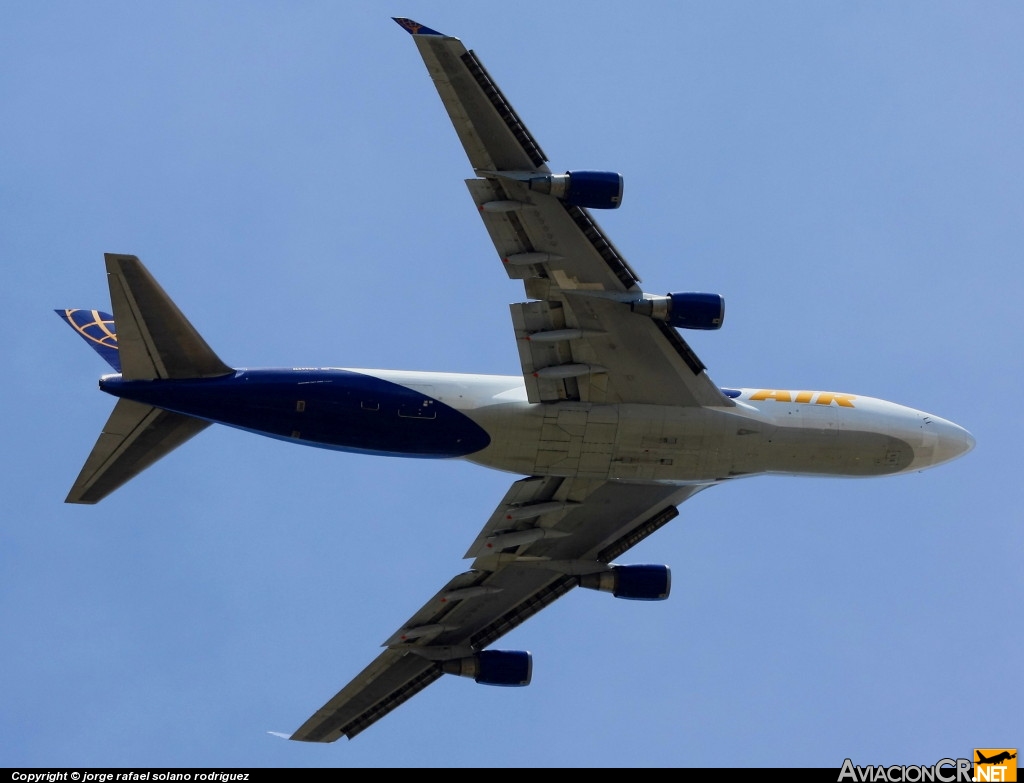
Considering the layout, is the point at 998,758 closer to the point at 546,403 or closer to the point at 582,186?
the point at 546,403

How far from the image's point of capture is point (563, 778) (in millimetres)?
37594

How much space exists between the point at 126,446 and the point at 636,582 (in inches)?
694

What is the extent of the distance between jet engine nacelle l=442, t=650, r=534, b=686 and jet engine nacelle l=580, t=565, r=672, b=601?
399 centimetres

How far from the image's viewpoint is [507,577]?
49.2 meters

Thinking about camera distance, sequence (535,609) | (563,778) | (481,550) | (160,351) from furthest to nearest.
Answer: (535,609) < (481,550) < (160,351) < (563,778)

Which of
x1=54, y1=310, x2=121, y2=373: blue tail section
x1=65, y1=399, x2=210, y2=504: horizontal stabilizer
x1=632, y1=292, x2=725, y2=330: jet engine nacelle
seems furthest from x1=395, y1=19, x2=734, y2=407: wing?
x1=54, y1=310, x2=121, y2=373: blue tail section

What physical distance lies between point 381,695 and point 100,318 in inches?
658

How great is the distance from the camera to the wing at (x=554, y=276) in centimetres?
3866

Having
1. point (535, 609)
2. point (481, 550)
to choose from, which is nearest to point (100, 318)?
point (481, 550)

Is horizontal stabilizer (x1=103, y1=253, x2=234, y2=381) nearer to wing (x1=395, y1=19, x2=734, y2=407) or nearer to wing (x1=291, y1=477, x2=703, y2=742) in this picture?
wing (x1=395, y1=19, x2=734, y2=407)

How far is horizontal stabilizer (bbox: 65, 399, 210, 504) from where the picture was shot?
41188 millimetres

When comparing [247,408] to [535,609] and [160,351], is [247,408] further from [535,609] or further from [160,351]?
[535,609]

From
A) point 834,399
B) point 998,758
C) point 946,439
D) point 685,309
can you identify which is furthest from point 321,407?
point 998,758

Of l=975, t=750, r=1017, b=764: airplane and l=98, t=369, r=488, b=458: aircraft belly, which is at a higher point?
l=98, t=369, r=488, b=458: aircraft belly
